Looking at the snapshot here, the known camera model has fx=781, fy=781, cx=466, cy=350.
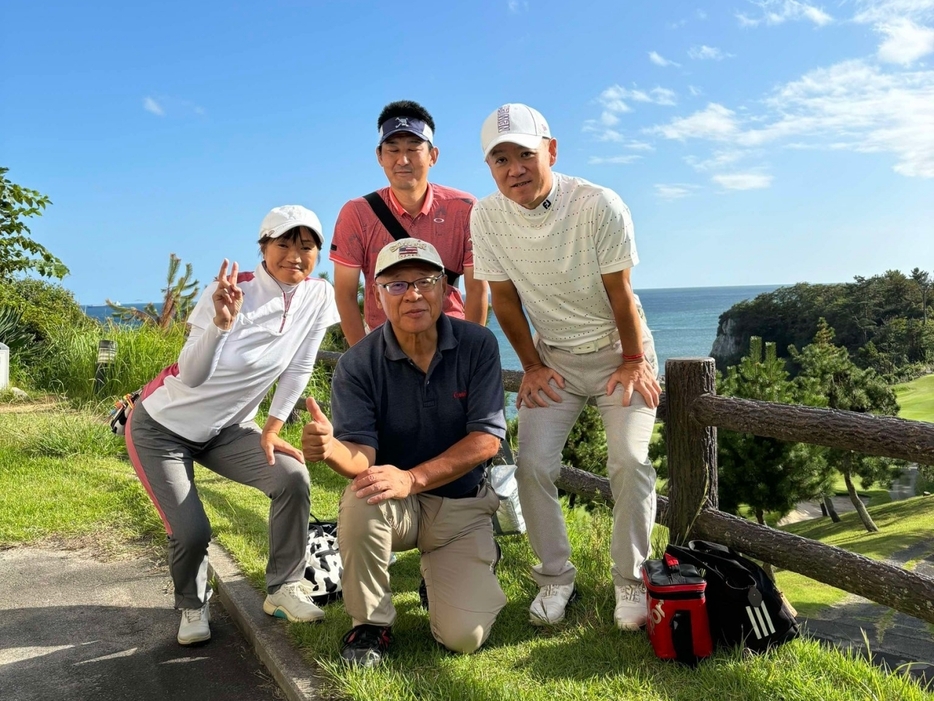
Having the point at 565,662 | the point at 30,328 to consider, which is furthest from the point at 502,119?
the point at 30,328

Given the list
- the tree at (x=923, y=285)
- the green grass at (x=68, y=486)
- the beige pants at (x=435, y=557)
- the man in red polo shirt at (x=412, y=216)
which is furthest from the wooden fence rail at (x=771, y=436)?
the tree at (x=923, y=285)

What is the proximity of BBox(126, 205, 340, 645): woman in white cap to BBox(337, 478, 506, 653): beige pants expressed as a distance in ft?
1.72

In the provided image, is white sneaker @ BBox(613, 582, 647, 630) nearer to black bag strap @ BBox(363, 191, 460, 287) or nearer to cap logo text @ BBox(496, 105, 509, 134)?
black bag strap @ BBox(363, 191, 460, 287)

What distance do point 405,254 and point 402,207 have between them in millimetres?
981

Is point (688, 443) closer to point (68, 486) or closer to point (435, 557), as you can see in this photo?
point (435, 557)

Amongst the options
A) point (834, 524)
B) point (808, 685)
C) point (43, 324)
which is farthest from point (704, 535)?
point (834, 524)

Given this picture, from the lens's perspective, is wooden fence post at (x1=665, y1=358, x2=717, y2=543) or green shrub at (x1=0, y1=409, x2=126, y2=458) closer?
wooden fence post at (x1=665, y1=358, x2=717, y2=543)

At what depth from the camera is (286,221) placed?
3.54 metres

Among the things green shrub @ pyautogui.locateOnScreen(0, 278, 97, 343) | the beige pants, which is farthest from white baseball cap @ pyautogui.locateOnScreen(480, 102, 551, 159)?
green shrub @ pyautogui.locateOnScreen(0, 278, 97, 343)

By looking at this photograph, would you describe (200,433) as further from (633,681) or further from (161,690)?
(633,681)

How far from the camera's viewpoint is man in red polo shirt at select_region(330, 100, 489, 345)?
4.05 metres

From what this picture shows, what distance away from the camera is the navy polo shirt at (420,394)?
3.32 metres

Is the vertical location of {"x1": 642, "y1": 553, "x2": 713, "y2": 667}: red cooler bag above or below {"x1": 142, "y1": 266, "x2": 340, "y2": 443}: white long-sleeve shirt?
below

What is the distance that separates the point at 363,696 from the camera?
9.23 ft
